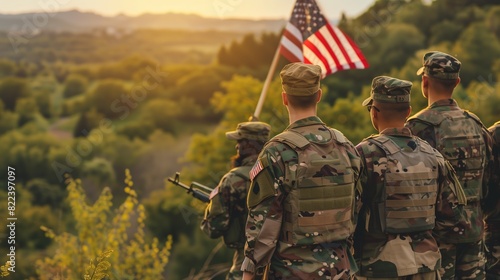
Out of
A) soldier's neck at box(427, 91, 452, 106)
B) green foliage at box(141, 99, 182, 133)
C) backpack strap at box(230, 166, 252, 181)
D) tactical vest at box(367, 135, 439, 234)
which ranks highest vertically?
soldier's neck at box(427, 91, 452, 106)

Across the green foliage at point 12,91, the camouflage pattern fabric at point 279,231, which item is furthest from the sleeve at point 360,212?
the green foliage at point 12,91

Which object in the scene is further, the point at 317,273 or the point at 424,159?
the point at 424,159

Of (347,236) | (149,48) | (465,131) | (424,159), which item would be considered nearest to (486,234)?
(465,131)

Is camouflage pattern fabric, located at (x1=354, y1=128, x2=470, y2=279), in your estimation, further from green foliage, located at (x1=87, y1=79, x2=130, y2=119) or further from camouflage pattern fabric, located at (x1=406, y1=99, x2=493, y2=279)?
green foliage, located at (x1=87, y1=79, x2=130, y2=119)

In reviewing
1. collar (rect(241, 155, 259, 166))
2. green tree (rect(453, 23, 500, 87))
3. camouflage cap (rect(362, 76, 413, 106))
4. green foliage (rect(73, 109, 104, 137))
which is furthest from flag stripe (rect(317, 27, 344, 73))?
green foliage (rect(73, 109, 104, 137))

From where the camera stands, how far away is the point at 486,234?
5.97m

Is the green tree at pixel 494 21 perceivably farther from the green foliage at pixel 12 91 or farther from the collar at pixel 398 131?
the collar at pixel 398 131

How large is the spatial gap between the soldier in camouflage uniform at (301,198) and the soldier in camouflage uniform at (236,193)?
1.68 meters

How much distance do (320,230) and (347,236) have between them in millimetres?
202

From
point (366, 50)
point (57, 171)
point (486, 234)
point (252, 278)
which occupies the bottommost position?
point (57, 171)

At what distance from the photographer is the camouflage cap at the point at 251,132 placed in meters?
5.93

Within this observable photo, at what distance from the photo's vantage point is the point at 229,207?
19.4 feet

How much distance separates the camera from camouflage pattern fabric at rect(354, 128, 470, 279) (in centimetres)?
450

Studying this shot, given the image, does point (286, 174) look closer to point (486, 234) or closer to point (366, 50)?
point (486, 234)
